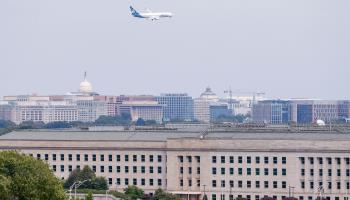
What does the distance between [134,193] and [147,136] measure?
16.5 metres

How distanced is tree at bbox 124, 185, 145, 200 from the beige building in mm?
6421

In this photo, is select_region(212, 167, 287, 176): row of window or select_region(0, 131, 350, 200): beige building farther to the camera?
select_region(212, 167, 287, 176): row of window

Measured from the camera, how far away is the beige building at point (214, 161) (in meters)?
115

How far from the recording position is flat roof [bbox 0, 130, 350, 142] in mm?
118938

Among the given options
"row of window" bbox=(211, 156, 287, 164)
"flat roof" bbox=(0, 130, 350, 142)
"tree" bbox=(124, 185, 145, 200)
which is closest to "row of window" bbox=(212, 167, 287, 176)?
"row of window" bbox=(211, 156, 287, 164)

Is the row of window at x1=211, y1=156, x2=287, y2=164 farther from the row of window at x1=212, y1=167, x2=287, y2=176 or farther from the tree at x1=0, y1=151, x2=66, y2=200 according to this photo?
the tree at x1=0, y1=151, x2=66, y2=200

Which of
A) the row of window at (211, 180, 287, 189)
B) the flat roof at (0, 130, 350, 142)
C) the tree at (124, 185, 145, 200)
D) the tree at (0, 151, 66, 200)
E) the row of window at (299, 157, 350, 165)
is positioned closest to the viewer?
the tree at (0, 151, 66, 200)

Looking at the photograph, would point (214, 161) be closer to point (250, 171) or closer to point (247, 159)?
point (247, 159)

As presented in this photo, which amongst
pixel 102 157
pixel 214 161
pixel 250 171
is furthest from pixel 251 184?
pixel 102 157

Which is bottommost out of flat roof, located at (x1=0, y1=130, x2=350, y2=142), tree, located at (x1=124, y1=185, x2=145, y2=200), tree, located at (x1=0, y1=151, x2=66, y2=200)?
tree, located at (x1=124, y1=185, x2=145, y2=200)

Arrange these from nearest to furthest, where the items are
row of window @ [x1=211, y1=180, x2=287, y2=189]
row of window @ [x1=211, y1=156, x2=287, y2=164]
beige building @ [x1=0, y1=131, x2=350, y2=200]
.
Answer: beige building @ [x1=0, y1=131, x2=350, y2=200] < row of window @ [x1=211, y1=180, x2=287, y2=189] < row of window @ [x1=211, y1=156, x2=287, y2=164]

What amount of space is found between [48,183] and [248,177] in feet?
160

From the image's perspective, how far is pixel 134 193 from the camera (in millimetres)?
108812

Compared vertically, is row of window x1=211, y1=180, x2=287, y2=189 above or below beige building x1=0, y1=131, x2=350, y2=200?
below
